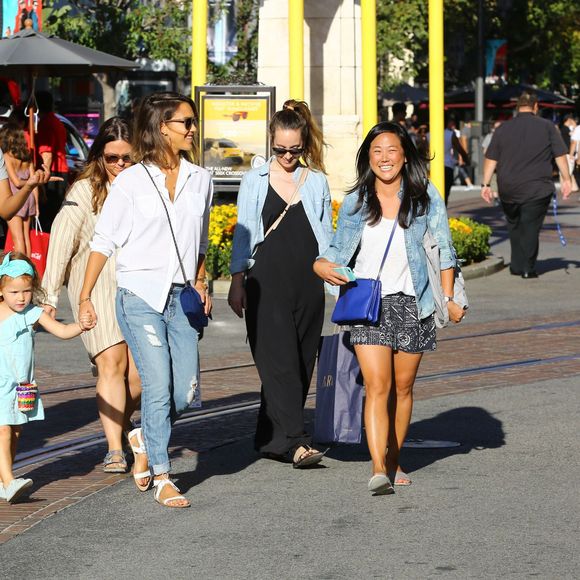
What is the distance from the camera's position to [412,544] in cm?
598

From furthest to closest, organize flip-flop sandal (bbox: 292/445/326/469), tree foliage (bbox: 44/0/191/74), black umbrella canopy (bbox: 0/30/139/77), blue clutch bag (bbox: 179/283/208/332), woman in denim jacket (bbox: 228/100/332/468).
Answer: tree foliage (bbox: 44/0/191/74), black umbrella canopy (bbox: 0/30/139/77), woman in denim jacket (bbox: 228/100/332/468), flip-flop sandal (bbox: 292/445/326/469), blue clutch bag (bbox: 179/283/208/332)

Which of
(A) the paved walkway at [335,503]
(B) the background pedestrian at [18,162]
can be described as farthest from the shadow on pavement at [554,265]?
(A) the paved walkway at [335,503]

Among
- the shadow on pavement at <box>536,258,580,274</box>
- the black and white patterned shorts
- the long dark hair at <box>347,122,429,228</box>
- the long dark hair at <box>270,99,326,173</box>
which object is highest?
the long dark hair at <box>270,99,326,173</box>

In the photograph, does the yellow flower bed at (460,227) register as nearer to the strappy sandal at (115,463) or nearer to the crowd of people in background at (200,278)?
the crowd of people in background at (200,278)

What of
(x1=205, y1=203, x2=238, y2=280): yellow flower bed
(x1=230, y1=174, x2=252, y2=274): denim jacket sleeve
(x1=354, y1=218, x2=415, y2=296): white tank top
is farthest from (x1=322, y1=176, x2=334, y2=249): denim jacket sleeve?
(x1=205, y1=203, x2=238, y2=280): yellow flower bed

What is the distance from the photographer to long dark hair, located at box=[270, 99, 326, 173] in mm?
7520

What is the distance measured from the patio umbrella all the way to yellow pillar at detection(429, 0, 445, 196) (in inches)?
232

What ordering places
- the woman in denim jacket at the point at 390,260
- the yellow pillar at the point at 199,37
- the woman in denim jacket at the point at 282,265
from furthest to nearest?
the yellow pillar at the point at 199,37 → the woman in denim jacket at the point at 282,265 → the woman in denim jacket at the point at 390,260

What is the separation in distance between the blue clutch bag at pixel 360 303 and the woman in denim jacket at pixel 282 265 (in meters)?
0.63

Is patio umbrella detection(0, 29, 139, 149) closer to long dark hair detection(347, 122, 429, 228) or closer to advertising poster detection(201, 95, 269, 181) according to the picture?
advertising poster detection(201, 95, 269, 181)

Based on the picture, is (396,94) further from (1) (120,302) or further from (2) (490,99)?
(1) (120,302)

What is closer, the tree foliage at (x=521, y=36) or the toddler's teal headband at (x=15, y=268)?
the toddler's teal headband at (x=15, y=268)

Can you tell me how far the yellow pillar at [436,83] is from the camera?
18578mm

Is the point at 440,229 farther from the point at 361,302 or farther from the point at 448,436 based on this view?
the point at 448,436
